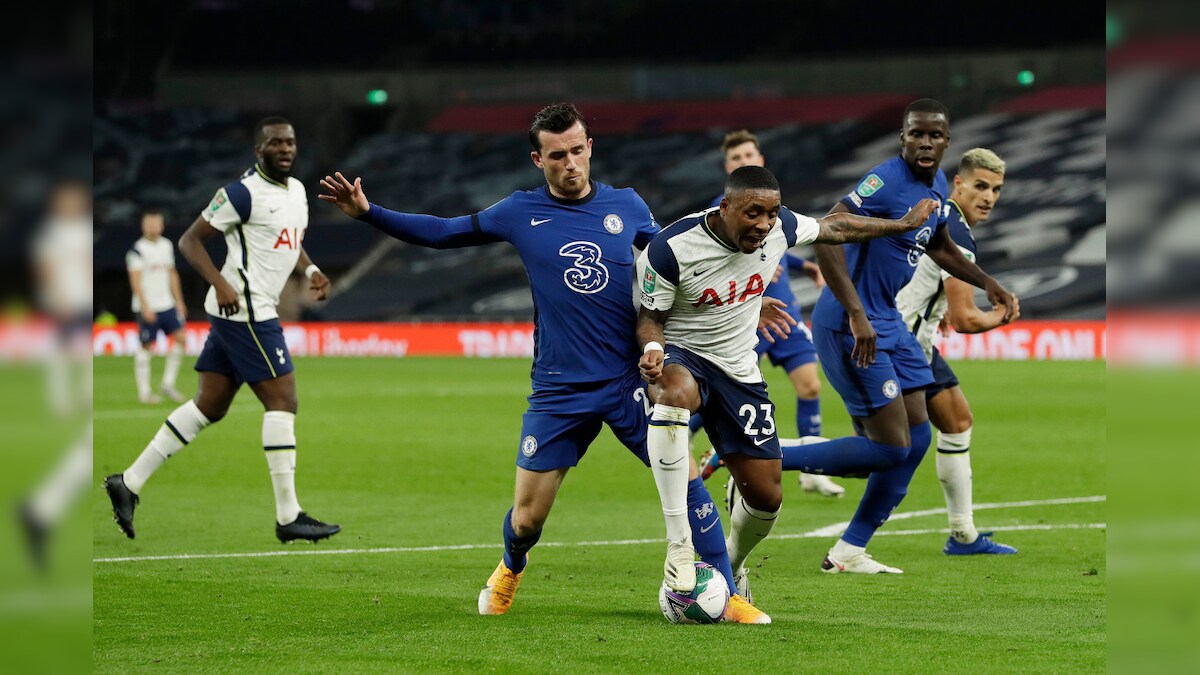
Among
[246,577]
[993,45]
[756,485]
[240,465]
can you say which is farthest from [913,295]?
[993,45]

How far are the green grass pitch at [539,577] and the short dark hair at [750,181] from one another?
1.59 meters

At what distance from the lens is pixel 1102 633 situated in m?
5.32

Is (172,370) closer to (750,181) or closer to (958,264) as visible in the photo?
(958,264)

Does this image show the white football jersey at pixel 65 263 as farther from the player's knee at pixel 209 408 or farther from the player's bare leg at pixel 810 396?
the player's bare leg at pixel 810 396

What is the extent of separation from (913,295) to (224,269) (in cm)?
383

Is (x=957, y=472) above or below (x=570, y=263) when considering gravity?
below

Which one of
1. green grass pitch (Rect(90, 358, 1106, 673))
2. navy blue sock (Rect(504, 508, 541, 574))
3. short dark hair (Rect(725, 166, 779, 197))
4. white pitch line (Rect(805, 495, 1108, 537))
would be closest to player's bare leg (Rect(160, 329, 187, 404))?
green grass pitch (Rect(90, 358, 1106, 673))

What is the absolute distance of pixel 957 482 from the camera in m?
7.79

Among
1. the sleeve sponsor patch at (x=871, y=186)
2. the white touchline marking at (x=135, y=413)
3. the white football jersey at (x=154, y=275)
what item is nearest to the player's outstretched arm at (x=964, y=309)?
the sleeve sponsor patch at (x=871, y=186)

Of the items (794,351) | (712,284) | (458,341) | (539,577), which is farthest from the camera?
(458,341)

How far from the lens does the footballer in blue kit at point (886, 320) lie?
700cm

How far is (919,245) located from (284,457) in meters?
3.71

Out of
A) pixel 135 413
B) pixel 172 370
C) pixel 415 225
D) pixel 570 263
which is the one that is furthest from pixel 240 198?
pixel 172 370

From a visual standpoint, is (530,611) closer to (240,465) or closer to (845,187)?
(240,465)
